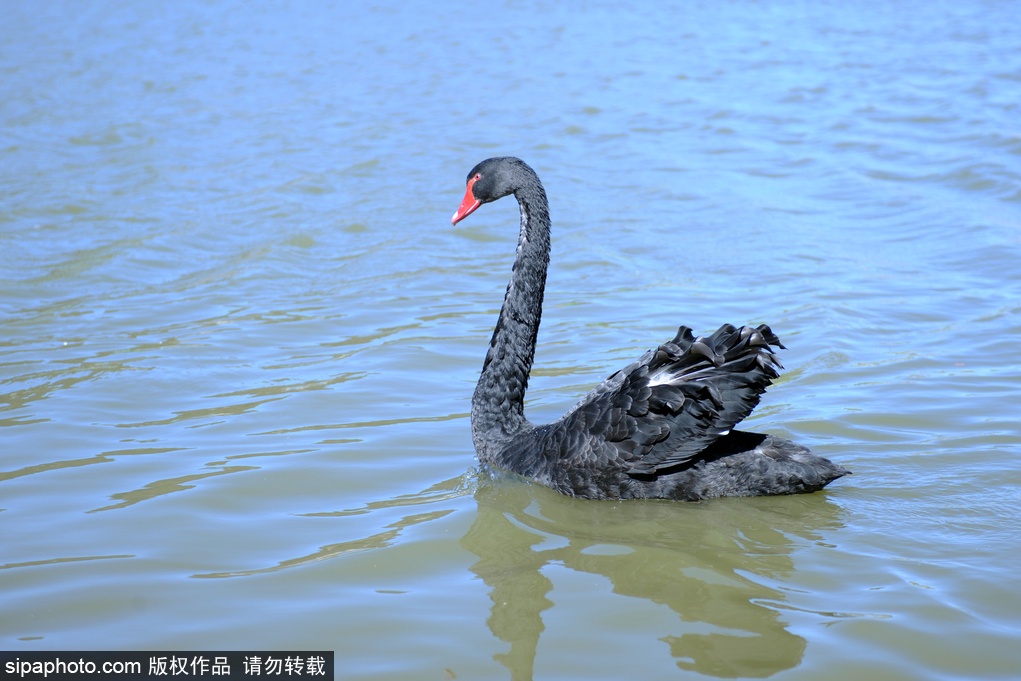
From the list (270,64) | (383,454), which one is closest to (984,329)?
(383,454)

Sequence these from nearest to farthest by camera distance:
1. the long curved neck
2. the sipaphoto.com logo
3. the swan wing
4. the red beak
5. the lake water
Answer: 1. the sipaphoto.com logo
2. the lake water
3. the swan wing
4. the long curved neck
5. the red beak

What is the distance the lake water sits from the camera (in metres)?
3.91

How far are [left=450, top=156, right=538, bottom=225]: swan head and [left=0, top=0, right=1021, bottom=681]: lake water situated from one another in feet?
4.06

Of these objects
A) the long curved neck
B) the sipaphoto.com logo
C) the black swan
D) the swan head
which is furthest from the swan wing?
the sipaphoto.com logo

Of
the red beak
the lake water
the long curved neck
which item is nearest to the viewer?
the lake water

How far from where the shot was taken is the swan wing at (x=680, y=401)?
4699mm

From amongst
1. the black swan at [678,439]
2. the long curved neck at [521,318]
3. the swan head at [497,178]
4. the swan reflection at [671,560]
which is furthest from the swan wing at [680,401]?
the swan head at [497,178]

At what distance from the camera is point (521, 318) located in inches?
228

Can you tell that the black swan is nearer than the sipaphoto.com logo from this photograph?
No

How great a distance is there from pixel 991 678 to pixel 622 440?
185 centimetres

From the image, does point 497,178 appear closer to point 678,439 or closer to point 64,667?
point 678,439

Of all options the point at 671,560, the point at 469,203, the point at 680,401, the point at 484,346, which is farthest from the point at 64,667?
the point at 484,346

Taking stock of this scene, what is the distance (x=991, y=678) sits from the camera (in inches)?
136

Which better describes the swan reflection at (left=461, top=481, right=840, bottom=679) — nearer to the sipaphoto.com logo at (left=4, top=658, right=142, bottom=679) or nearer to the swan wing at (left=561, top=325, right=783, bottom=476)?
the swan wing at (left=561, top=325, right=783, bottom=476)
